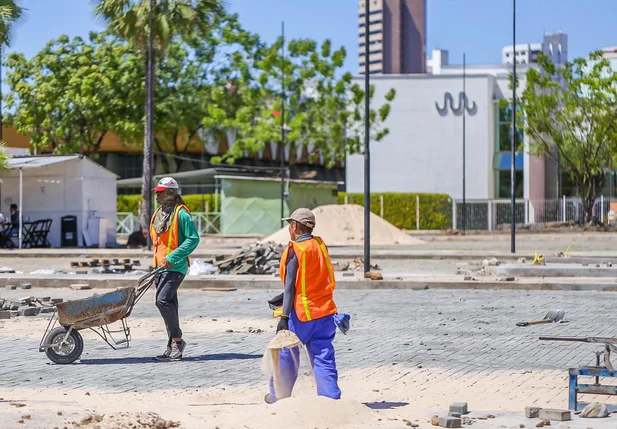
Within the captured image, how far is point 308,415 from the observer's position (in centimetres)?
715

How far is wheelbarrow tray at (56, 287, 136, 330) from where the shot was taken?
33.6ft

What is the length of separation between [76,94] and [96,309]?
1883 inches

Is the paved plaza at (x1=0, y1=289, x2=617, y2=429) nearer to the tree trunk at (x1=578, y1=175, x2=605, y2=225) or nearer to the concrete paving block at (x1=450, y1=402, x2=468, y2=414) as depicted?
the concrete paving block at (x1=450, y1=402, x2=468, y2=414)

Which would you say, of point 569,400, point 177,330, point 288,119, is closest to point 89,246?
point 288,119

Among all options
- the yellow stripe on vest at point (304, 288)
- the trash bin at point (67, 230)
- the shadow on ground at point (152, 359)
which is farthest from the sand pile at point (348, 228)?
the yellow stripe on vest at point (304, 288)

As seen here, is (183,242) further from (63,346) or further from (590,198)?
(590,198)

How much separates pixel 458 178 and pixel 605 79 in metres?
13.6

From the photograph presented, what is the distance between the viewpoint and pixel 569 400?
25.7ft

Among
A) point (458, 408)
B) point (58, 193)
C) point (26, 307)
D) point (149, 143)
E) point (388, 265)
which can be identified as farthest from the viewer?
point (58, 193)

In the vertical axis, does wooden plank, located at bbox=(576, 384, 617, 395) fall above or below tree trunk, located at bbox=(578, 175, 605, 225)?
below

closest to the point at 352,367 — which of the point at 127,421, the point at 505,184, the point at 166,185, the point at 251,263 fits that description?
the point at 166,185

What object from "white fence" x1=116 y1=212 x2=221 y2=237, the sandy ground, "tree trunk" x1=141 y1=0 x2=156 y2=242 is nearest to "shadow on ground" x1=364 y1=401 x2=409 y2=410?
the sandy ground

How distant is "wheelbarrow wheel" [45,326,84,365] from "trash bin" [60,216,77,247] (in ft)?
93.0

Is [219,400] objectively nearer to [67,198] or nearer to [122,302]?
[122,302]
